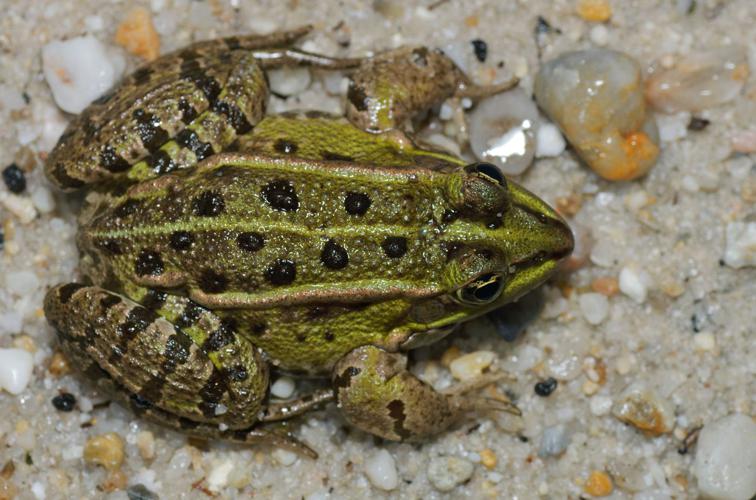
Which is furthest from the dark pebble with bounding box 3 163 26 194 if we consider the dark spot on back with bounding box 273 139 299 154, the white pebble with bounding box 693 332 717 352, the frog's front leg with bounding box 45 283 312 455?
the white pebble with bounding box 693 332 717 352

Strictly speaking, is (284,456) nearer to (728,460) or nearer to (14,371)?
(14,371)

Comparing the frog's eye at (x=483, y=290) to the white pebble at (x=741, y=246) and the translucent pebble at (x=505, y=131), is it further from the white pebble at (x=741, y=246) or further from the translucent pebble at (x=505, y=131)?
the white pebble at (x=741, y=246)

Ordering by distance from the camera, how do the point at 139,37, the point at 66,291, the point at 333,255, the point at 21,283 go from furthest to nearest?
the point at 139,37
the point at 21,283
the point at 66,291
the point at 333,255

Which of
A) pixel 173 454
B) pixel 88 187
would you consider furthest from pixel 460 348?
pixel 88 187

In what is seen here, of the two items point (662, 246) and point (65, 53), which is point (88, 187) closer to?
point (65, 53)

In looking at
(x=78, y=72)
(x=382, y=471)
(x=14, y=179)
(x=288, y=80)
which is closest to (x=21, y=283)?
(x=14, y=179)
